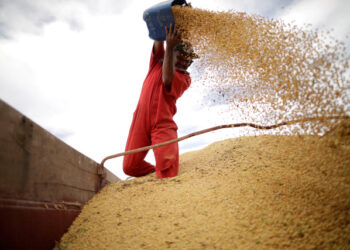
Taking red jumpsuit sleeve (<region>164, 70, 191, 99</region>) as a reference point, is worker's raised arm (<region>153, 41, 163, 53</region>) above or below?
above

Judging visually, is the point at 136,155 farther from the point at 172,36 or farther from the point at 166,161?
the point at 172,36

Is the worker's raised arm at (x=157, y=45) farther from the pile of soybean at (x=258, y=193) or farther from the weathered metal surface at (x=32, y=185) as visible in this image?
the weathered metal surface at (x=32, y=185)

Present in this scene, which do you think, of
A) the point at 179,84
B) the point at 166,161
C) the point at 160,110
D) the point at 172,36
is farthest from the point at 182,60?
the point at 166,161

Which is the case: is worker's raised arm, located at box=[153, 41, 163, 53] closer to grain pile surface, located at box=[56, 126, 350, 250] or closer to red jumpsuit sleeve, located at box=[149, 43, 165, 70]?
red jumpsuit sleeve, located at box=[149, 43, 165, 70]

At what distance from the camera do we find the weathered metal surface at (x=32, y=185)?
954 mm

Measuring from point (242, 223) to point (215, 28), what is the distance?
144 cm

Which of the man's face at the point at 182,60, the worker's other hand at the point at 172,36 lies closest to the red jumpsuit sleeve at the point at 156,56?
the man's face at the point at 182,60

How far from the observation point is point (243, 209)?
118 cm

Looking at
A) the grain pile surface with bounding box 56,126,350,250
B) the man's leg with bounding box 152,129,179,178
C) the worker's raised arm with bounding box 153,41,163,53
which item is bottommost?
the grain pile surface with bounding box 56,126,350,250

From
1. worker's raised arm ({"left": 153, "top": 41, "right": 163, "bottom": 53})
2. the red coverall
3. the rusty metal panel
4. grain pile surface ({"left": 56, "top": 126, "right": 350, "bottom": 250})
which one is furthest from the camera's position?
worker's raised arm ({"left": 153, "top": 41, "right": 163, "bottom": 53})

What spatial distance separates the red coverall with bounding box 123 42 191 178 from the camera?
228 centimetres

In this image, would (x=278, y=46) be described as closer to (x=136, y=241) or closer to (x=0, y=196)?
(x=136, y=241)

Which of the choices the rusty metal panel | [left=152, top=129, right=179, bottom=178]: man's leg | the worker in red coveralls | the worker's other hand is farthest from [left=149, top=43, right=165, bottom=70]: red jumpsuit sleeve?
the rusty metal panel

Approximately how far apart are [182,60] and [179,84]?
27 centimetres
